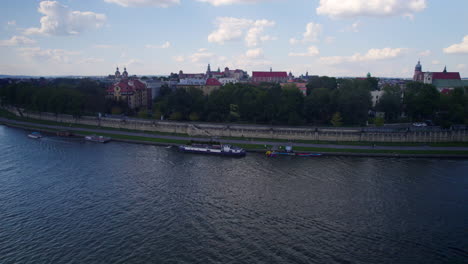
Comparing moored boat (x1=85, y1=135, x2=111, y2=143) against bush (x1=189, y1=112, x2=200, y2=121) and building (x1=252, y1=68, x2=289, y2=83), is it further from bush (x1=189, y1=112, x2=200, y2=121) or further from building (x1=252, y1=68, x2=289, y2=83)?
building (x1=252, y1=68, x2=289, y2=83)

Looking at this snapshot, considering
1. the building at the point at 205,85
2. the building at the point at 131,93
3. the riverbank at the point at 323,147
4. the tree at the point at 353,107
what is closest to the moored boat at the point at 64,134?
the riverbank at the point at 323,147

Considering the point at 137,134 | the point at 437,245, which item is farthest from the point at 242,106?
the point at 437,245

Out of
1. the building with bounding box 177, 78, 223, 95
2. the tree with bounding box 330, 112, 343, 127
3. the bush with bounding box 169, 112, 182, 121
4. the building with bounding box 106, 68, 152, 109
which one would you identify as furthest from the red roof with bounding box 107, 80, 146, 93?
the tree with bounding box 330, 112, 343, 127

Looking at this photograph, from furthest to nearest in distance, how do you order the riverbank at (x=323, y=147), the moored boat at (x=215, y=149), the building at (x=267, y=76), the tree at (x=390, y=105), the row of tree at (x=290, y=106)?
1. the building at (x=267, y=76)
2. the tree at (x=390, y=105)
3. the row of tree at (x=290, y=106)
4. the riverbank at (x=323, y=147)
5. the moored boat at (x=215, y=149)

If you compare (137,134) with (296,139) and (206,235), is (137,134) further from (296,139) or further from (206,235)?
(206,235)

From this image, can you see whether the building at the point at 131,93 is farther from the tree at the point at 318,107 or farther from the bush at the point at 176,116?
the tree at the point at 318,107

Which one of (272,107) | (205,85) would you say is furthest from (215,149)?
(205,85)
